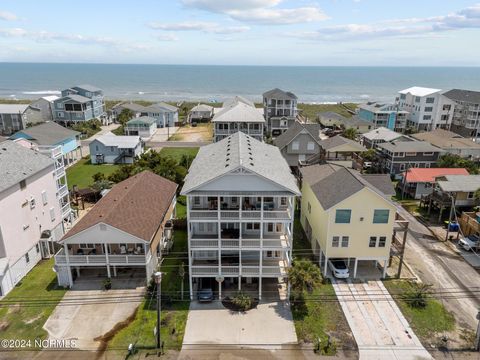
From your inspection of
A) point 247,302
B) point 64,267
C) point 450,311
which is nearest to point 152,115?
point 64,267

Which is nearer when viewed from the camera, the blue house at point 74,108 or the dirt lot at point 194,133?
the dirt lot at point 194,133

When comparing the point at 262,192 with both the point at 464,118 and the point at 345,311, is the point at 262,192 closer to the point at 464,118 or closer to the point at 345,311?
the point at 345,311

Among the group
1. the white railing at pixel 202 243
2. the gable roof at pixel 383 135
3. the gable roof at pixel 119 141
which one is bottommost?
the gable roof at pixel 119 141

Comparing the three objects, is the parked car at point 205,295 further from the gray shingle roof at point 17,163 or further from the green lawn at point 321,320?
the gray shingle roof at point 17,163

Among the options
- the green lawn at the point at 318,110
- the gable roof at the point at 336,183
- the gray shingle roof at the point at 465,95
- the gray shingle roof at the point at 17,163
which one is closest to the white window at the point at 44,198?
the gray shingle roof at the point at 17,163

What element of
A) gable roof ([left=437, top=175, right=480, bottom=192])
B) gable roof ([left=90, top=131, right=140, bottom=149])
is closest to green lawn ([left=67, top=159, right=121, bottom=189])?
gable roof ([left=90, top=131, right=140, bottom=149])

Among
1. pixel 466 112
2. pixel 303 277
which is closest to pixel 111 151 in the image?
pixel 303 277

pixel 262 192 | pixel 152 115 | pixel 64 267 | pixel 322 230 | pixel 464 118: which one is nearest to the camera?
pixel 262 192
